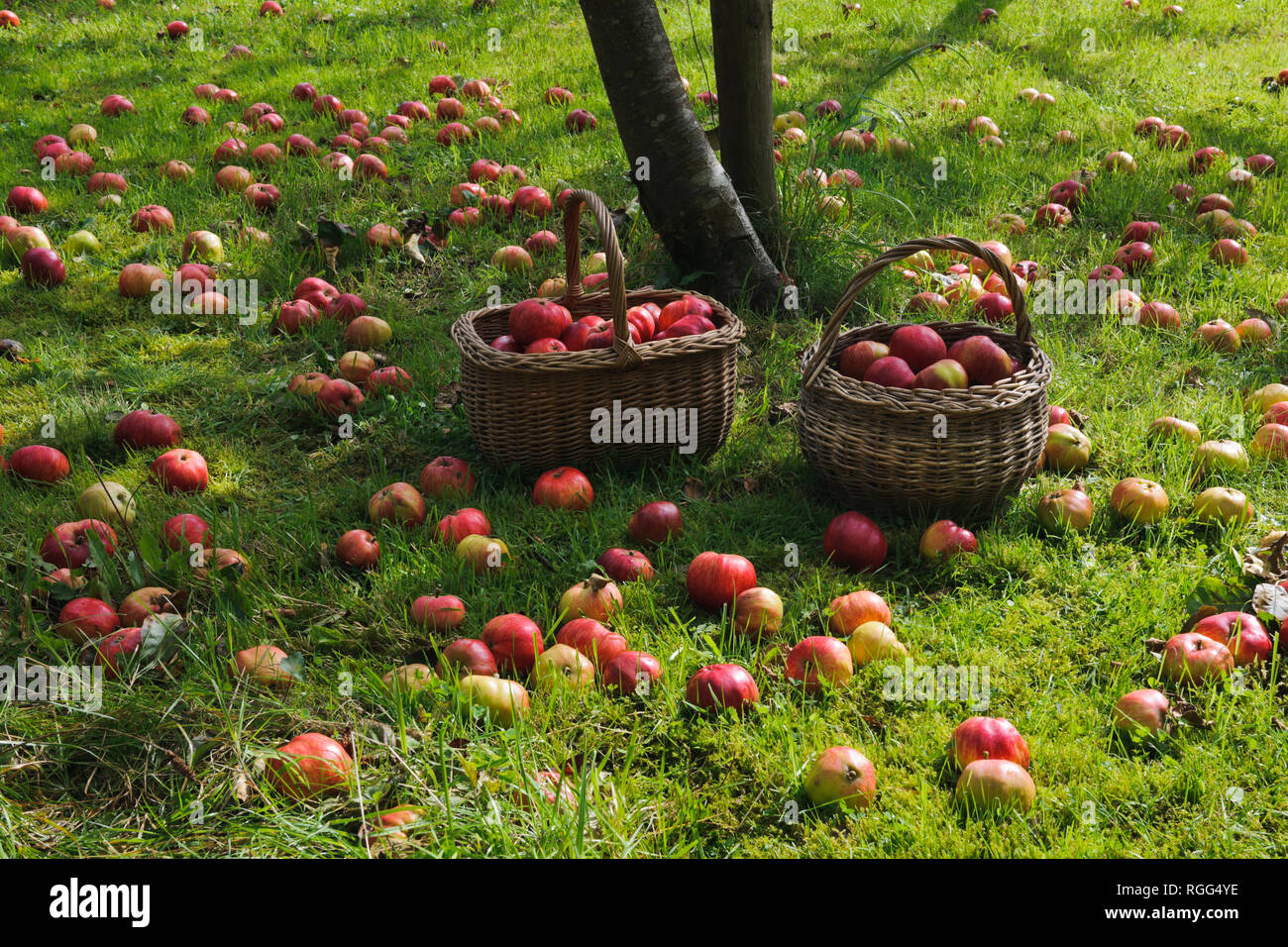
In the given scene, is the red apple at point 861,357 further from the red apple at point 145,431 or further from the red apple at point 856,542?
the red apple at point 145,431

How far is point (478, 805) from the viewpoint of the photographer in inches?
87.0

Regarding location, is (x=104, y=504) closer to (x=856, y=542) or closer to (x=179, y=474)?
(x=179, y=474)

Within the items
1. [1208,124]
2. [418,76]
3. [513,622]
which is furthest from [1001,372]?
[418,76]

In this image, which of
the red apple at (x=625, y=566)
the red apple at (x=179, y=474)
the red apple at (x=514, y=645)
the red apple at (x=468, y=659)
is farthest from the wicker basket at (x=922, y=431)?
the red apple at (x=179, y=474)

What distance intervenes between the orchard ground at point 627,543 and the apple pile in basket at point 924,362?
0.44 meters

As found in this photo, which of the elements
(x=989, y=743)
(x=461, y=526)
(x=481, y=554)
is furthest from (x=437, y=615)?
(x=989, y=743)

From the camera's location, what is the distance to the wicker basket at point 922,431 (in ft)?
10.5

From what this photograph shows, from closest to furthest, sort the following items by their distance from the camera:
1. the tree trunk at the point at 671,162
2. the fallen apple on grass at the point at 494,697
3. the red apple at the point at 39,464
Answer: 1. the fallen apple on grass at the point at 494,697
2. the red apple at the point at 39,464
3. the tree trunk at the point at 671,162

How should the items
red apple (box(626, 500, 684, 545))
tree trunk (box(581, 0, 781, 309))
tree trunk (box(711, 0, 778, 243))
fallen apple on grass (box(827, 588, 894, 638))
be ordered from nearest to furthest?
fallen apple on grass (box(827, 588, 894, 638)) → red apple (box(626, 500, 684, 545)) → tree trunk (box(581, 0, 781, 309)) → tree trunk (box(711, 0, 778, 243))

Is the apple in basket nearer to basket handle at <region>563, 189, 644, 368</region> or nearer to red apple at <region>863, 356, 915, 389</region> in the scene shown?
basket handle at <region>563, 189, 644, 368</region>

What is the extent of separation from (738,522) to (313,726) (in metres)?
1.56

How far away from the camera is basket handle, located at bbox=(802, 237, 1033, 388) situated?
A: 312 cm

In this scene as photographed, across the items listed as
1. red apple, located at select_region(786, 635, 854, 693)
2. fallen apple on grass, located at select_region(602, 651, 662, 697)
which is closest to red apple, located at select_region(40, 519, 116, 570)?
fallen apple on grass, located at select_region(602, 651, 662, 697)
